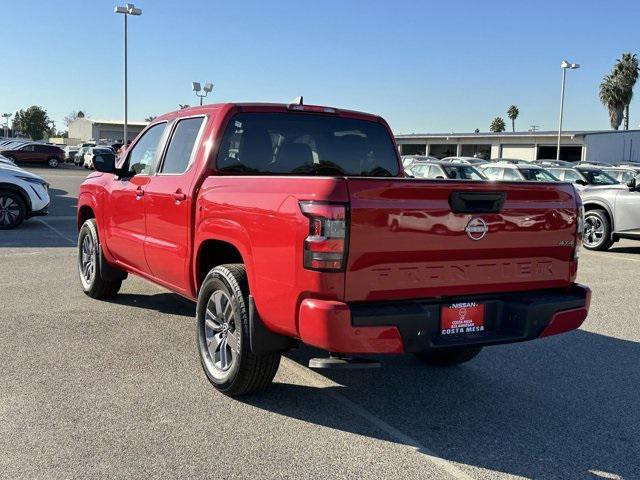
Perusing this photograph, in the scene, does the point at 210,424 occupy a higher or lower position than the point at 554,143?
lower

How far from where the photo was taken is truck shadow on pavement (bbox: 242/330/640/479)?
3.63 metres

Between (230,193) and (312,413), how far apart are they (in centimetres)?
153

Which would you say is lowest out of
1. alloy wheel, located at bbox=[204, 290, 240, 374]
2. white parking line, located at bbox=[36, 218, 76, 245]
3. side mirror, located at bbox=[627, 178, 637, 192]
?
white parking line, located at bbox=[36, 218, 76, 245]

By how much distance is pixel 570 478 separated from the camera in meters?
3.38

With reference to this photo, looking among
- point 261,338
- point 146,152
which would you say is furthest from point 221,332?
point 146,152

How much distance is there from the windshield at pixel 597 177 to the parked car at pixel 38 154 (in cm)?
3760

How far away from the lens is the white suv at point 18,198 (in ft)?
42.8

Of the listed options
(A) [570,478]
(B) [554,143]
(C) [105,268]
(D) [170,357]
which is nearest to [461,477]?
(A) [570,478]

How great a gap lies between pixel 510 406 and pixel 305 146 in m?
2.49

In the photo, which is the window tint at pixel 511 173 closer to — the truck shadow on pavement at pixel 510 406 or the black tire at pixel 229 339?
the truck shadow on pavement at pixel 510 406

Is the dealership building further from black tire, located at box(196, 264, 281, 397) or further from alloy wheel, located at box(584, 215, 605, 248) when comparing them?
black tire, located at box(196, 264, 281, 397)

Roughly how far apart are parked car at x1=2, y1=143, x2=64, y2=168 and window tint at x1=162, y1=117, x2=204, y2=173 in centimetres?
4197

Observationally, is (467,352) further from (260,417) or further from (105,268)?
(105,268)

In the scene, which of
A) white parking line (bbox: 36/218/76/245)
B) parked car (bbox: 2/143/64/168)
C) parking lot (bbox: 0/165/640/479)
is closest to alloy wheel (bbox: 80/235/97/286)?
parking lot (bbox: 0/165/640/479)
